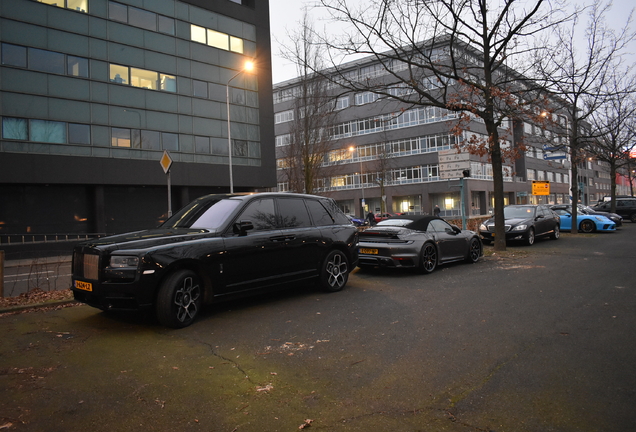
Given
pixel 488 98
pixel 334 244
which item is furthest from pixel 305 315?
pixel 488 98

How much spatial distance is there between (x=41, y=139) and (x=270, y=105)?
1629 cm

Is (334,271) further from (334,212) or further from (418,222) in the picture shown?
(418,222)

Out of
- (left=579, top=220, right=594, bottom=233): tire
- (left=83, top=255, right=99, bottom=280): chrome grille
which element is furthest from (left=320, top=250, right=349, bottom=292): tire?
(left=579, top=220, right=594, bottom=233): tire

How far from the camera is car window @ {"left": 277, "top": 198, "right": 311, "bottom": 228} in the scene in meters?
7.11

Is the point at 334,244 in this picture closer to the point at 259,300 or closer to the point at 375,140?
the point at 259,300

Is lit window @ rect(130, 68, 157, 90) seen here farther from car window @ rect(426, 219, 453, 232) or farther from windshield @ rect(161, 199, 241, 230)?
windshield @ rect(161, 199, 241, 230)

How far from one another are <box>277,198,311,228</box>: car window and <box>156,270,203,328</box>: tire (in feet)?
6.00

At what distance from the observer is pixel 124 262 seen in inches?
204

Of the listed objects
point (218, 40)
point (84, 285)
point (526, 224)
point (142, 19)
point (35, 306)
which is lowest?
point (35, 306)

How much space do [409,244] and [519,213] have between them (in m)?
10.8

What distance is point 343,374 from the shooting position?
3.95 m

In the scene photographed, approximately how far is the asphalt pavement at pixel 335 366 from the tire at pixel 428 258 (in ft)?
8.35

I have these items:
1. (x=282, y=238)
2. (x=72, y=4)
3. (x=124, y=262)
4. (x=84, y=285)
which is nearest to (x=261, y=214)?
(x=282, y=238)

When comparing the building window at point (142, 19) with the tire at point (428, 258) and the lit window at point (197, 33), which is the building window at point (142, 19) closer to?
the lit window at point (197, 33)
